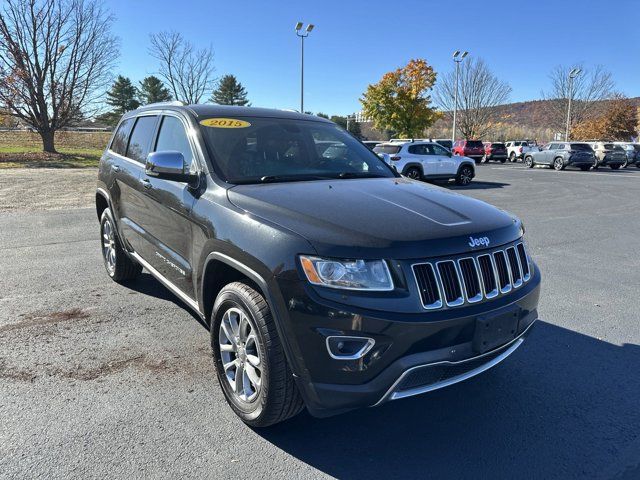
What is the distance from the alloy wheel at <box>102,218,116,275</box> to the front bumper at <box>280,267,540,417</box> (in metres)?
3.48

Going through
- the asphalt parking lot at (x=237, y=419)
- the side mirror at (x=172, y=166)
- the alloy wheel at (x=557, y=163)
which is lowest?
the asphalt parking lot at (x=237, y=419)

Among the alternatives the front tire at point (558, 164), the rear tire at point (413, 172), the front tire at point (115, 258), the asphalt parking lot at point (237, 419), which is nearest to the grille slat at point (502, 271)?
the asphalt parking lot at point (237, 419)

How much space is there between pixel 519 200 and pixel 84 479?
43.7ft

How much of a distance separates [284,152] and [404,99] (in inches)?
1692

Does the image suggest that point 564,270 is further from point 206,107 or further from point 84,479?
point 84,479

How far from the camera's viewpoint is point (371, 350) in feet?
7.38

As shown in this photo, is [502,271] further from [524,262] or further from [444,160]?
[444,160]

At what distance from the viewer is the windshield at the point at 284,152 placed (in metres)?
3.37

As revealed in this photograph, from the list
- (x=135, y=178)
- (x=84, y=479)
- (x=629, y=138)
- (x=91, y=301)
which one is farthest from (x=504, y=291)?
(x=629, y=138)

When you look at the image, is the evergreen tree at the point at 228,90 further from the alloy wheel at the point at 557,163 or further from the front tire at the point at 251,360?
the front tire at the point at 251,360

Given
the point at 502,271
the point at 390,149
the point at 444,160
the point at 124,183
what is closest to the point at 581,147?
the point at 444,160

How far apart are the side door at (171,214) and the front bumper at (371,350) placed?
49.9 inches

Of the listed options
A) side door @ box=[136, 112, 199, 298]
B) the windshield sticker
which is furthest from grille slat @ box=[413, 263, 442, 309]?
the windshield sticker

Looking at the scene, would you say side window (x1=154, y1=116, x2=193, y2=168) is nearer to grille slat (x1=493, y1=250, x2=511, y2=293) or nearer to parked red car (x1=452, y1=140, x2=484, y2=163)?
grille slat (x1=493, y1=250, x2=511, y2=293)
